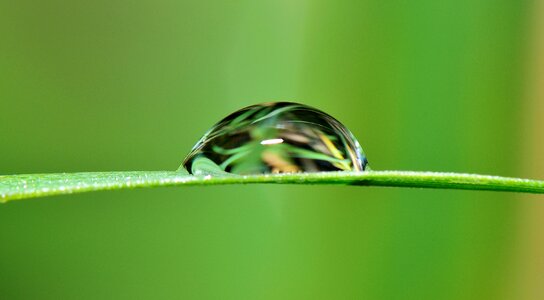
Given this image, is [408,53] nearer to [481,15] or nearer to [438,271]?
[481,15]

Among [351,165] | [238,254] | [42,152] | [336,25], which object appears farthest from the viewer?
[336,25]

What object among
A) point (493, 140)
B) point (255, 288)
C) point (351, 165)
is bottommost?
point (255, 288)

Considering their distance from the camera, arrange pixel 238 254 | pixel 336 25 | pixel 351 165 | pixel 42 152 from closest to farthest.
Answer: pixel 351 165
pixel 42 152
pixel 238 254
pixel 336 25

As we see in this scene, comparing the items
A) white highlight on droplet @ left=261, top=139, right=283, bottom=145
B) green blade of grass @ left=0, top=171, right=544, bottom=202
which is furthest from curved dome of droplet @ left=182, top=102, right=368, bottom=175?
green blade of grass @ left=0, top=171, right=544, bottom=202

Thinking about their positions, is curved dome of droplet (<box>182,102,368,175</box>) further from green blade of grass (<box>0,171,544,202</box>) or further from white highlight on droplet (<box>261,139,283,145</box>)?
green blade of grass (<box>0,171,544,202</box>)

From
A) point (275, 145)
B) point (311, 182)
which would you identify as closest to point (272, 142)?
point (275, 145)

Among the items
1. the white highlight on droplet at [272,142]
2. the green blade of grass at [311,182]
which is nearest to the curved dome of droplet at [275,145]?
the white highlight on droplet at [272,142]

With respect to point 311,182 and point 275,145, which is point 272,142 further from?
Result: point 311,182

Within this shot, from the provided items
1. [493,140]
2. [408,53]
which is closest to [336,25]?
[408,53]

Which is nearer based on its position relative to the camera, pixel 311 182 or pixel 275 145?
pixel 311 182
